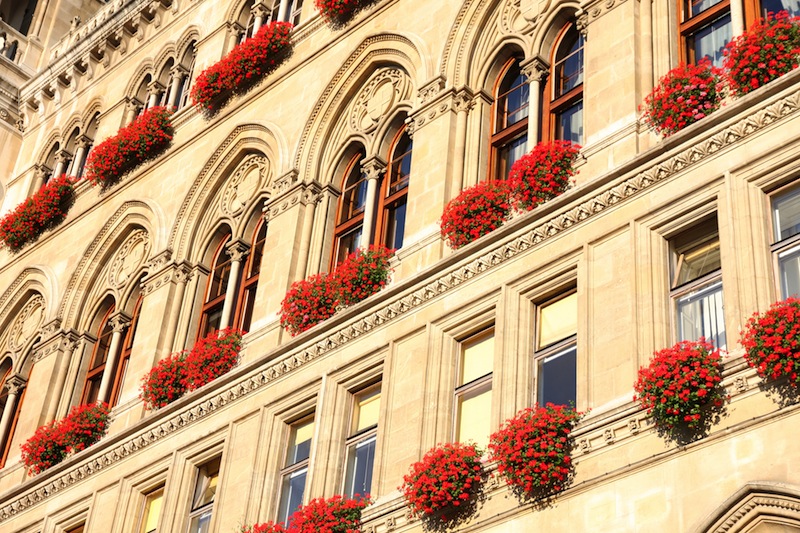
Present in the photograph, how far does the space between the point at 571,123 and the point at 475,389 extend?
4732 millimetres

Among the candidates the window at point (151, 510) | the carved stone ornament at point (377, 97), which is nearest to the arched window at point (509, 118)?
the carved stone ornament at point (377, 97)

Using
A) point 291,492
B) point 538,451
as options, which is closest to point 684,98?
point 538,451

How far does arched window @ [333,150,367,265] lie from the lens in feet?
84.7

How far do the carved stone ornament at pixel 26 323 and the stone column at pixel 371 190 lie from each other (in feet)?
33.7

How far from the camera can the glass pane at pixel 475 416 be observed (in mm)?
19828

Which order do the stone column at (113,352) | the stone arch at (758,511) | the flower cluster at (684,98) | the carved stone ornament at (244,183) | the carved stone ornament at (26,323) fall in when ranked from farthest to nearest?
the carved stone ornament at (26,323) → the stone column at (113,352) → the carved stone ornament at (244,183) → the flower cluster at (684,98) → the stone arch at (758,511)

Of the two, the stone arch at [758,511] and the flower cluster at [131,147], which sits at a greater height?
the flower cluster at [131,147]

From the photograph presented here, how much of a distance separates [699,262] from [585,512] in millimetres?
3512

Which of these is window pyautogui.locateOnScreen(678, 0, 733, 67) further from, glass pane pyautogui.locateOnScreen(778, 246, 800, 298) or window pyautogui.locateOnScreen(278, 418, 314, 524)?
window pyautogui.locateOnScreen(278, 418, 314, 524)

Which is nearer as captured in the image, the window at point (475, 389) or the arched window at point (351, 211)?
the window at point (475, 389)

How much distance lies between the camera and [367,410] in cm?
2220

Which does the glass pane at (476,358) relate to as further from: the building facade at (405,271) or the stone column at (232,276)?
the stone column at (232,276)

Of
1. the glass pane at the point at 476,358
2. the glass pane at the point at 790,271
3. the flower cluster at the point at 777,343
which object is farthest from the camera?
the glass pane at the point at 476,358

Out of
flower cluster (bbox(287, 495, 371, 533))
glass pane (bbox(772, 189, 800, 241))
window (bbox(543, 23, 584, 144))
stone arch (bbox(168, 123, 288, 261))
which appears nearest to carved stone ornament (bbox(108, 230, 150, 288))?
stone arch (bbox(168, 123, 288, 261))
